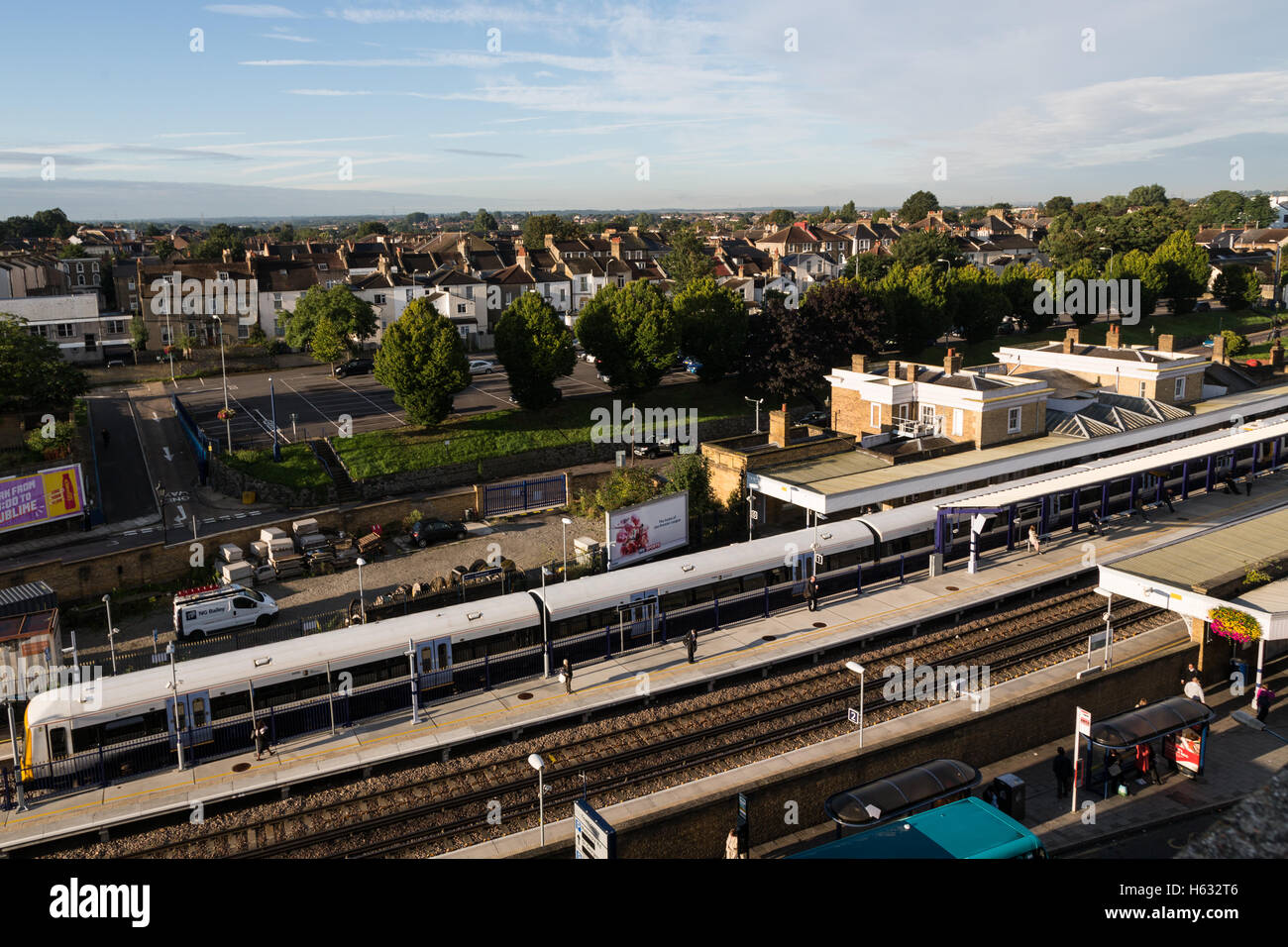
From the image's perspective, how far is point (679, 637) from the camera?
33312mm

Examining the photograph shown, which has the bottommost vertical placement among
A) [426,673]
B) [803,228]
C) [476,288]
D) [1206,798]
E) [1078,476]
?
[1206,798]

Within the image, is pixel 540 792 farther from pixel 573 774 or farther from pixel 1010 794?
pixel 1010 794

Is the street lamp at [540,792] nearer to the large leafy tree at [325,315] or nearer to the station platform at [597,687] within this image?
the station platform at [597,687]

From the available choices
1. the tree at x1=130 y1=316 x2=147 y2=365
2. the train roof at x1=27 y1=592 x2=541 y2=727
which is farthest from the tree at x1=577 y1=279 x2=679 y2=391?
the tree at x1=130 y1=316 x2=147 y2=365

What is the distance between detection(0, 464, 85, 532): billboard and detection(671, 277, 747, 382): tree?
114 feet

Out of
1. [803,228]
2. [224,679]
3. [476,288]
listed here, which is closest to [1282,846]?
[224,679]

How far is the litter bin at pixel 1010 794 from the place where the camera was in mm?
23062

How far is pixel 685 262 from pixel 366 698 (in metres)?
85.0

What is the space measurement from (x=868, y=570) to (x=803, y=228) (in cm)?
11491

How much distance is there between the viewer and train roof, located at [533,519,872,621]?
1239 inches

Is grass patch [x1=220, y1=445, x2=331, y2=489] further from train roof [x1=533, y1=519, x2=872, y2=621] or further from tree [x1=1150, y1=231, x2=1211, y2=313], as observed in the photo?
tree [x1=1150, y1=231, x2=1211, y2=313]

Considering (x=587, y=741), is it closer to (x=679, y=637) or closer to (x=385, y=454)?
(x=679, y=637)

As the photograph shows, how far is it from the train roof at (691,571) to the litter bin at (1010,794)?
12944mm

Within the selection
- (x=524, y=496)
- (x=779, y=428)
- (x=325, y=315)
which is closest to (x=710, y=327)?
(x=779, y=428)
